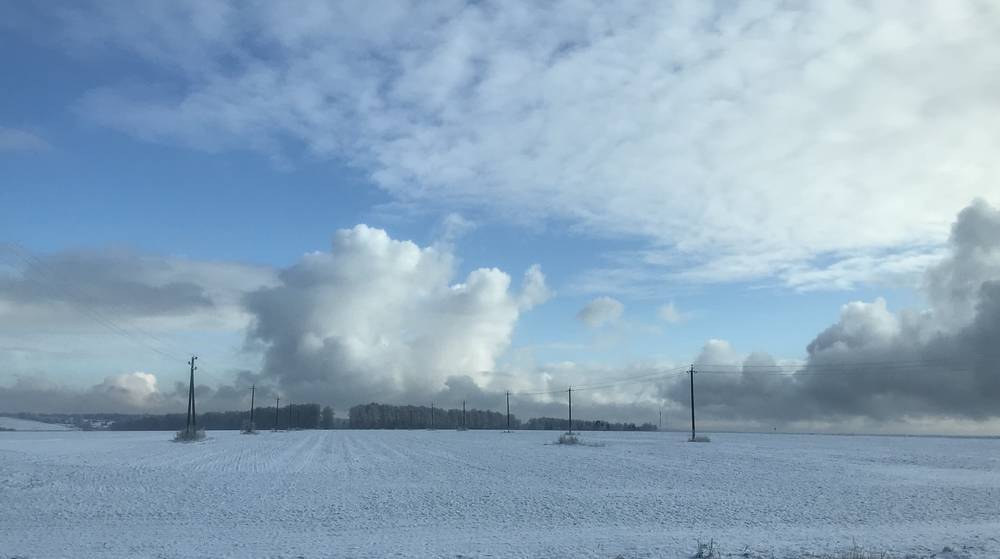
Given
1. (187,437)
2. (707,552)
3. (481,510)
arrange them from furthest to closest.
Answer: (187,437) → (481,510) → (707,552)

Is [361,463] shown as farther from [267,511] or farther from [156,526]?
[156,526]

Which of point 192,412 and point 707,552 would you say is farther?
point 192,412

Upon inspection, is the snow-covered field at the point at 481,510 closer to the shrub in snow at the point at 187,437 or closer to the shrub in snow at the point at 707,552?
the shrub in snow at the point at 707,552

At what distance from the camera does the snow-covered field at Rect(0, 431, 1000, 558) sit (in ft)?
55.4

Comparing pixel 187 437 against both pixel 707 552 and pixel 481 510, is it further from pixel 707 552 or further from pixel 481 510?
pixel 707 552

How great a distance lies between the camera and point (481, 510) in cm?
2322

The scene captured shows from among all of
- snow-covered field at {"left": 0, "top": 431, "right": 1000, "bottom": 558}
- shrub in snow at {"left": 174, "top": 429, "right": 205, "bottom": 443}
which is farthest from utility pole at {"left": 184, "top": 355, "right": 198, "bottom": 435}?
snow-covered field at {"left": 0, "top": 431, "right": 1000, "bottom": 558}

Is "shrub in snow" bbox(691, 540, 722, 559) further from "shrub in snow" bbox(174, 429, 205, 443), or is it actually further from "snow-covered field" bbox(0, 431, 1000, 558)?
"shrub in snow" bbox(174, 429, 205, 443)

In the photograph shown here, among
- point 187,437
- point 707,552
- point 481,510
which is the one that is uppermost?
point 707,552

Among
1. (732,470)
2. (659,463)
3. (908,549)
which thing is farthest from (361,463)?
(908,549)

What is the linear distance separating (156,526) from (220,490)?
8684mm

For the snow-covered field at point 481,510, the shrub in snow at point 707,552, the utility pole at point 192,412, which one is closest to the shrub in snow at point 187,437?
the utility pole at point 192,412

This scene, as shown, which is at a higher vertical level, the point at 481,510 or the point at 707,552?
the point at 707,552

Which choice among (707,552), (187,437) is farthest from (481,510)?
(187,437)
